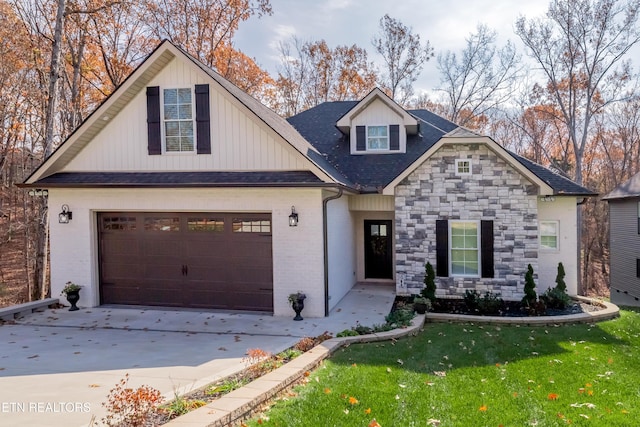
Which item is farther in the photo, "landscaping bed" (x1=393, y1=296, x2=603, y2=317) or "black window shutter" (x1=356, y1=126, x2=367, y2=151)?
"black window shutter" (x1=356, y1=126, x2=367, y2=151)

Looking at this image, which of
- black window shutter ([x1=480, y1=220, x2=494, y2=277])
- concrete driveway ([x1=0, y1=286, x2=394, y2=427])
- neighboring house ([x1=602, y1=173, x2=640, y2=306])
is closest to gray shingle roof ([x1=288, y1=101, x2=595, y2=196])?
black window shutter ([x1=480, y1=220, x2=494, y2=277])

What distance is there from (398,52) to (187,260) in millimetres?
19745

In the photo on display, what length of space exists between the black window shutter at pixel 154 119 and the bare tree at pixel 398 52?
57.9 ft

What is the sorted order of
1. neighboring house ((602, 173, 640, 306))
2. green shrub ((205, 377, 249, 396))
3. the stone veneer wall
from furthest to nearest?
neighboring house ((602, 173, 640, 306)) → the stone veneer wall → green shrub ((205, 377, 249, 396))

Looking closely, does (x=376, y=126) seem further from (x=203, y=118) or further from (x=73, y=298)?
(x=73, y=298)

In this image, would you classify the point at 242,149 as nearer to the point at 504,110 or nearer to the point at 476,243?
the point at 476,243

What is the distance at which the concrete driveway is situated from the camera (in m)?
5.06

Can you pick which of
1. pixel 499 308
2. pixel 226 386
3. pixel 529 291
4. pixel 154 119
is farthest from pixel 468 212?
pixel 154 119

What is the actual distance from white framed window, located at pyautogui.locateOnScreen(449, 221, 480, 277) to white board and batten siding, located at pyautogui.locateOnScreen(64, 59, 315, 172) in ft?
15.2

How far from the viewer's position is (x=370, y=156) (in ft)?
46.0

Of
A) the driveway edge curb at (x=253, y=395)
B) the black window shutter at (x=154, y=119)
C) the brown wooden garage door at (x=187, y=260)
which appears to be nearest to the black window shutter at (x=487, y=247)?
the brown wooden garage door at (x=187, y=260)

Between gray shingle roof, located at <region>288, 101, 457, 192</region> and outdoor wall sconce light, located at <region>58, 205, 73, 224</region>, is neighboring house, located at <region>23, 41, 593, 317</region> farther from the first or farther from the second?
gray shingle roof, located at <region>288, 101, 457, 192</region>

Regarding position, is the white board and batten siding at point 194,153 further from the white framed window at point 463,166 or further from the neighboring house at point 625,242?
the neighboring house at point 625,242

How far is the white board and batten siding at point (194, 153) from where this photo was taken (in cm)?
979
